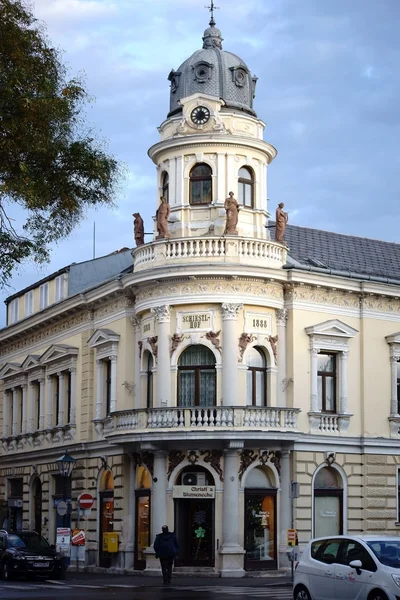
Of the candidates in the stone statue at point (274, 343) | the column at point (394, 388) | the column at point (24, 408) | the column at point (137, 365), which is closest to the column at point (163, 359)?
the column at point (137, 365)

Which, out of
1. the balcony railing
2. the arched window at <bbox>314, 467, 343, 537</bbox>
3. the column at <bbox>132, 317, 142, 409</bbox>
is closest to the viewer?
the balcony railing

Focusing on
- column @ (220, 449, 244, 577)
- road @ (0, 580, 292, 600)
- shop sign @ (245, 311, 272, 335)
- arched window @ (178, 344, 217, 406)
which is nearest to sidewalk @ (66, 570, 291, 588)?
road @ (0, 580, 292, 600)

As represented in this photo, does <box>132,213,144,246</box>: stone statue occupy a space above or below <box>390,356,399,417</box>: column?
above

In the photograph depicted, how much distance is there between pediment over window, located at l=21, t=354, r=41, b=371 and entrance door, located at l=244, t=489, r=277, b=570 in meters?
15.8

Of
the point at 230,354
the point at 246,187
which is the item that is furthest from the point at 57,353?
the point at 230,354

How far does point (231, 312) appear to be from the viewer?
38219 millimetres

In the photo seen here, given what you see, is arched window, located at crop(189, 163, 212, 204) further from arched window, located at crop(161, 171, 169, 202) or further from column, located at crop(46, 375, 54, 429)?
column, located at crop(46, 375, 54, 429)

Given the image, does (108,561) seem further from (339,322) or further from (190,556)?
(339,322)

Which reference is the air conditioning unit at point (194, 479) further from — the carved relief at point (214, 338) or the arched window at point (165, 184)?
the arched window at point (165, 184)

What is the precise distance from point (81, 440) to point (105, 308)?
17.9 feet

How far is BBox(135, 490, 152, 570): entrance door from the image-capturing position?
39469 mm

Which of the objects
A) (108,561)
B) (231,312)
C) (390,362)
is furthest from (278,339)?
(108,561)

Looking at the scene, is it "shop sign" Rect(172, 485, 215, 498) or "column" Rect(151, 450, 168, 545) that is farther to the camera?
"column" Rect(151, 450, 168, 545)

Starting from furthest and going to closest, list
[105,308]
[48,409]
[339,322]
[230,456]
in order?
[48,409] < [105,308] < [339,322] < [230,456]
